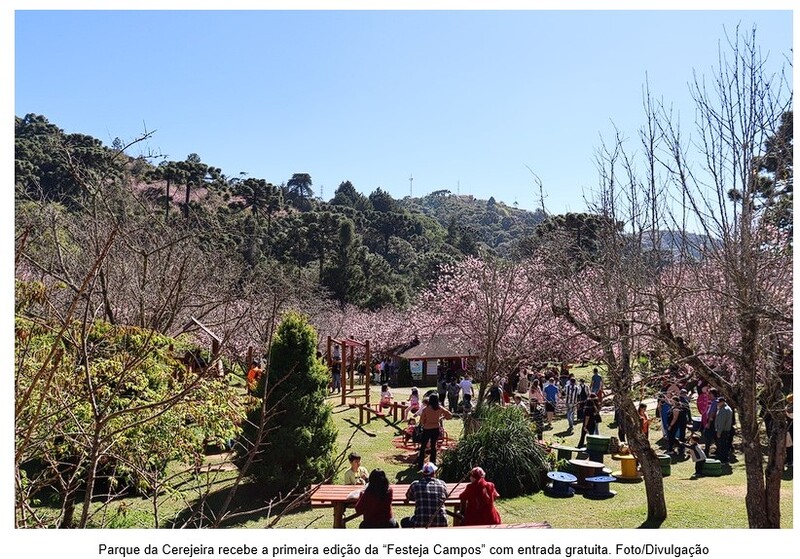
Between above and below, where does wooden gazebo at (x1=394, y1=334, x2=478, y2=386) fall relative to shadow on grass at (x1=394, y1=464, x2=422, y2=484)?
above

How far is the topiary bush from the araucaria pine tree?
2.24 metres

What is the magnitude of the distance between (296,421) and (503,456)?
3.53 metres

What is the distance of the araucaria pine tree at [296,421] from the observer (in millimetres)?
9812

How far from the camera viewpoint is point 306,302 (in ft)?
107

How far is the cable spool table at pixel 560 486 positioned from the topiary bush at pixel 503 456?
0.95 feet

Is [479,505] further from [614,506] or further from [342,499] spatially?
[614,506]

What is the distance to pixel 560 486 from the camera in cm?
995

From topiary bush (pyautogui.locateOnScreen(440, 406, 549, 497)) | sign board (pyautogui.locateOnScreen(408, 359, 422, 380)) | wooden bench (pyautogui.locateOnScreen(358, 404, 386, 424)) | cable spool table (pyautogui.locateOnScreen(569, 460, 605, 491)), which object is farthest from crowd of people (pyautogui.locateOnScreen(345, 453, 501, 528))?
sign board (pyautogui.locateOnScreen(408, 359, 422, 380))

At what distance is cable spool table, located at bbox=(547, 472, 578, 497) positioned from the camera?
384 inches

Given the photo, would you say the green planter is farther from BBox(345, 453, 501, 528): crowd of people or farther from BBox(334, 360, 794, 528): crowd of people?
BBox(345, 453, 501, 528): crowd of people

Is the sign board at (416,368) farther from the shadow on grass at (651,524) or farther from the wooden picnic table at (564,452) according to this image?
the shadow on grass at (651,524)

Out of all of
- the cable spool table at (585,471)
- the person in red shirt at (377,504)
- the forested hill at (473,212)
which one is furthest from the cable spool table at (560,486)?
the forested hill at (473,212)

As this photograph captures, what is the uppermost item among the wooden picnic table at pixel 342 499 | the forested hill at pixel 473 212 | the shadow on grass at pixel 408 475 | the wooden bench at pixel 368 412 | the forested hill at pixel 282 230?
the forested hill at pixel 473 212
